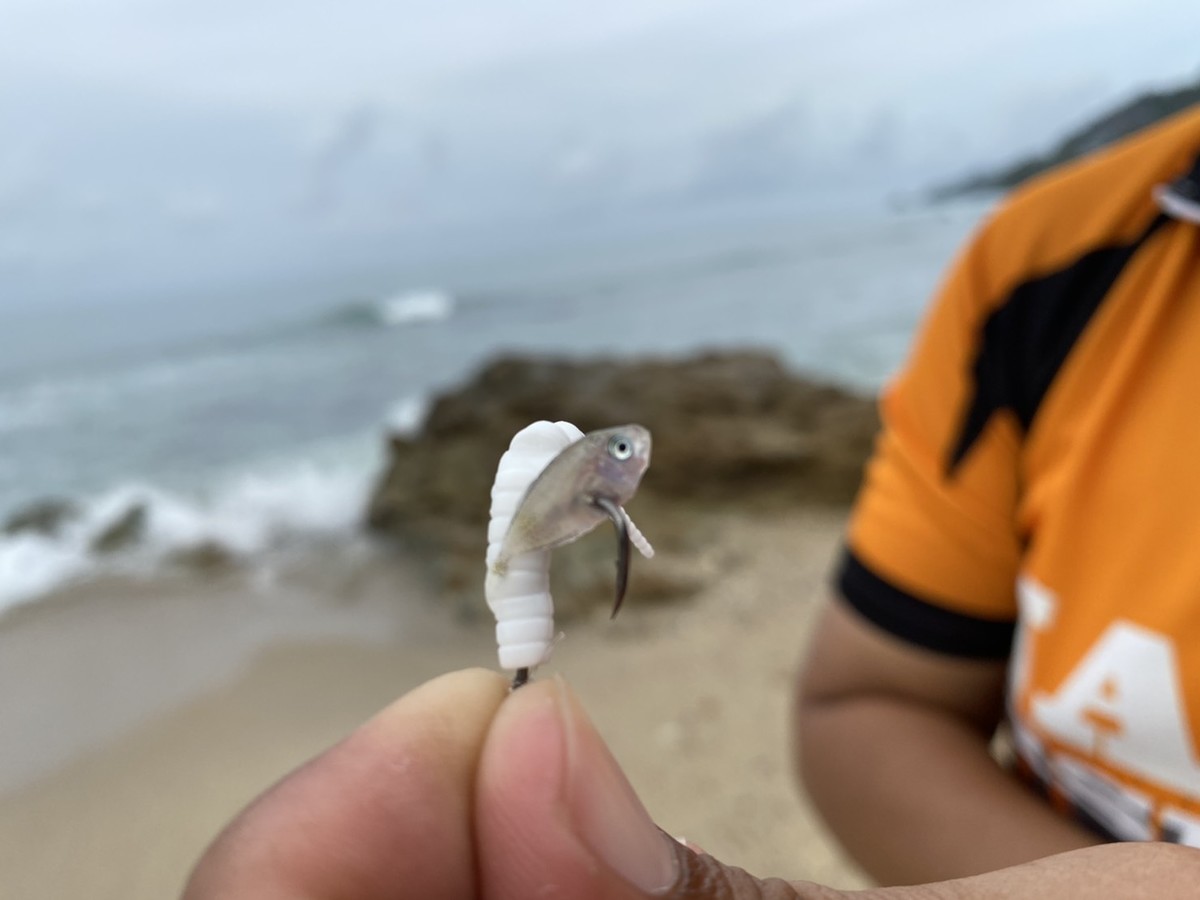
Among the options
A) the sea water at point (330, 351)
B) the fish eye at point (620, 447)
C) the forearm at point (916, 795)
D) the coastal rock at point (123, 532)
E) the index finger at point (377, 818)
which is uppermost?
the fish eye at point (620, 447)

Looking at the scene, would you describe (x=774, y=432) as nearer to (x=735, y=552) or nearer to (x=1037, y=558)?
(x=735, y=552)

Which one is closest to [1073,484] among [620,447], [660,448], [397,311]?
[620,447]

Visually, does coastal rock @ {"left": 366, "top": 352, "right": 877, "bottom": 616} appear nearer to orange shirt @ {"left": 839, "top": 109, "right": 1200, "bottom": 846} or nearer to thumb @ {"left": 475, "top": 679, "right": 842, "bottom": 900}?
orange shirt @ {"left": 839, "top": 109, "right": 1200, "bottom": 846}

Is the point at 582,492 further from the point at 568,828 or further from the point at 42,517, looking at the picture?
the point at 42,517

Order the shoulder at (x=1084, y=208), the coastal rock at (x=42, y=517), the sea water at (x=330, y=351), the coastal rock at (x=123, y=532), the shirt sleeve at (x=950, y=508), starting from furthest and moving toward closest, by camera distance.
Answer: the sea water at (x=330, y=351)
the coastal rock at (x=123, y=532)
the coastal rock at (x=42, y=517)
the shirt sleeve at (x=950, y=508)
the shoulder at (x=1084, y=208)

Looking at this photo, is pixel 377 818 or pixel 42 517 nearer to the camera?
pixel 377 818

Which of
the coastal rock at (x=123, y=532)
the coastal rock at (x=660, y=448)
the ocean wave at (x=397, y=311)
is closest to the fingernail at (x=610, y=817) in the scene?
the coastal rock at (x=660, y=448)

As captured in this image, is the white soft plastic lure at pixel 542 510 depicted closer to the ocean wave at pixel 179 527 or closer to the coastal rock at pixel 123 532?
the ocean wave at pixel 179 527
